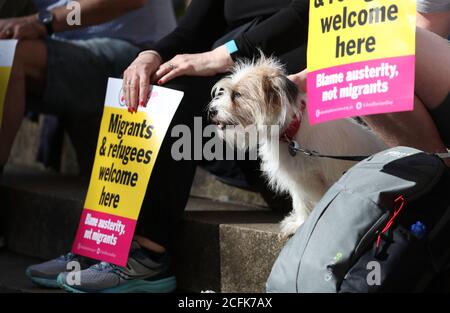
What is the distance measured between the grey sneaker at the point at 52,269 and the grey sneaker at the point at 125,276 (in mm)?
108

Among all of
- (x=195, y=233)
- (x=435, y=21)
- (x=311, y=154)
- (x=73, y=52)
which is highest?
(x=73, y=52)

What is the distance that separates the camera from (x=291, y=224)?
3441 millimetres

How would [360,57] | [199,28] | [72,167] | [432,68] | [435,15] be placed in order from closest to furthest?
1. [360,57]
2. [432,68]
3. [435,15]
4. [199,28]
5. [72,167]

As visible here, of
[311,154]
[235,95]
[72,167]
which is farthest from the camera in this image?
[72,167]

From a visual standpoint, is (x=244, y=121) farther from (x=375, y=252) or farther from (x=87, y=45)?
(x=87, y=45)

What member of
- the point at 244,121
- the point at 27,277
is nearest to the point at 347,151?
the point at 244,121

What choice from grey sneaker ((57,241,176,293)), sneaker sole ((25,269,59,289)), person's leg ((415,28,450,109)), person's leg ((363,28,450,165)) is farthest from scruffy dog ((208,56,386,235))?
sneaker sole ((25,269,59,289))

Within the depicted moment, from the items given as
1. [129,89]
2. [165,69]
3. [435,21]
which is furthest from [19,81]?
[435,21]

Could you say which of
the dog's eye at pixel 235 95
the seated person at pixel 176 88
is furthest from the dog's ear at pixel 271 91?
the seated person at pixel 176 88

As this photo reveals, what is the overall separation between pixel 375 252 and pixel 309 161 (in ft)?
3.29

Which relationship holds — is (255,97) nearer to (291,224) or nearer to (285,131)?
(285,131)

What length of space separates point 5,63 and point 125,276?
1458mm

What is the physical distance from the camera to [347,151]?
3338 mm

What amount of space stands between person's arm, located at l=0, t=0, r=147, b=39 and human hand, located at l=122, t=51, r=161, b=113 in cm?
97
